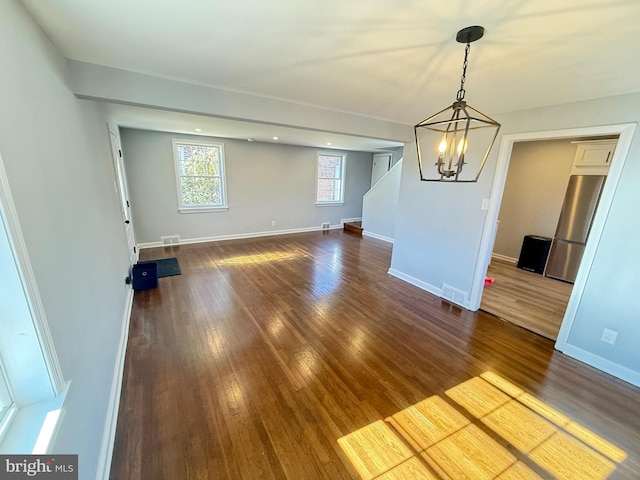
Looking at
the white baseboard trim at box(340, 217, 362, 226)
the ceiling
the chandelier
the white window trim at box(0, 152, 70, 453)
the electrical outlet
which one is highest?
the ceiling

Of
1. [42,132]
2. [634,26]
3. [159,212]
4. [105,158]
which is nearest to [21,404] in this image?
[42,132]

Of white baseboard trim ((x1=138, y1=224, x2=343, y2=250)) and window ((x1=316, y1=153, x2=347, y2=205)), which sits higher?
window ((x1=316, y1=153, x2=347, y2=205))

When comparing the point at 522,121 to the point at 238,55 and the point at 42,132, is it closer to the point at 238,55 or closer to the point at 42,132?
the point at 238,55

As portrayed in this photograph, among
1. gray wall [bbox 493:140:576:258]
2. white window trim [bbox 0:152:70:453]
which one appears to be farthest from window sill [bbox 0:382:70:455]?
gray wall [bbox 493:140:576:258]

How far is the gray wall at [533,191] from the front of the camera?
4406 millimetres

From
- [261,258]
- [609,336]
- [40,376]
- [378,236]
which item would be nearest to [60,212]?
[40,376]

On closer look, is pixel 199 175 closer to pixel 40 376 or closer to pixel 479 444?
pixel 40 376

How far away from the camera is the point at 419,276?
3.85 m

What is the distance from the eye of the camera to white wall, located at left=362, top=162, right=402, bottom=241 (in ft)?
20.6

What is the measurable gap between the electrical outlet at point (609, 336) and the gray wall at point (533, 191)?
296 centimetres

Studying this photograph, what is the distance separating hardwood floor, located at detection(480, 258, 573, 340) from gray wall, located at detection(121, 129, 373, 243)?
15.2 ft

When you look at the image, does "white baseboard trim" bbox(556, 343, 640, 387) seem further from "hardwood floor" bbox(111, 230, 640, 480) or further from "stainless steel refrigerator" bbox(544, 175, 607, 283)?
"stainless steel refrigerator" bbox(544, 175, 607, 283)

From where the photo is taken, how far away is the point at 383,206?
6.54 meters

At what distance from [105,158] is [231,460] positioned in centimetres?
317
